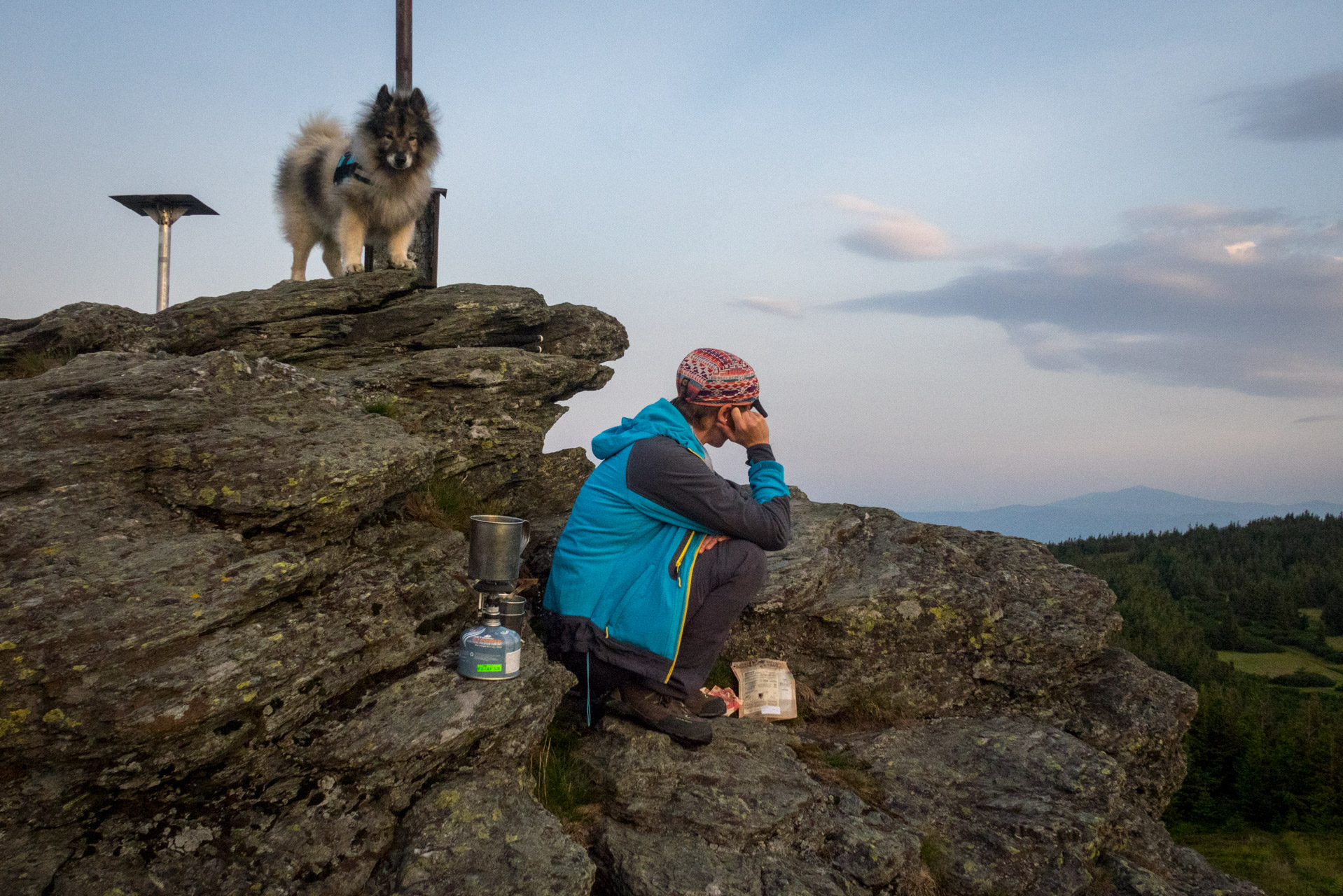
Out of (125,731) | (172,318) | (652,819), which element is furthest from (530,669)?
(172,318)

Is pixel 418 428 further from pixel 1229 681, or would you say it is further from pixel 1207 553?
pixel 1207 553

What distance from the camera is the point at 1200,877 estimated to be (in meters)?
6.17

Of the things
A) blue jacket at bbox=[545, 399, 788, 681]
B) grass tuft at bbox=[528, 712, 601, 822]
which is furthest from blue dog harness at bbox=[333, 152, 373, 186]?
grass tuft at bbox=[528, 712, 601, 822]

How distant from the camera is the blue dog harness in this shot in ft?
34.2

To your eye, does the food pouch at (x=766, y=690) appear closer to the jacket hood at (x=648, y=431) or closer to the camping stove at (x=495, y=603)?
the camping stove at (x=495, y=603)

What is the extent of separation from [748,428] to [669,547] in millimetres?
1028

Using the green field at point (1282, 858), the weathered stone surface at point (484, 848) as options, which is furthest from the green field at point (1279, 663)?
the weathered stone surface at point (484, 848)

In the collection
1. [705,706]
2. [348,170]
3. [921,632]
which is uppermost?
[348,170]

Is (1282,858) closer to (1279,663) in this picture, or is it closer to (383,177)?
(383,177)

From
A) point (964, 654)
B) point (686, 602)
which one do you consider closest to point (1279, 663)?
point (964, 654)

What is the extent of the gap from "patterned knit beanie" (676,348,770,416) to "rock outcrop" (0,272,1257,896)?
2.00m

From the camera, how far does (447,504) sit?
287 inches

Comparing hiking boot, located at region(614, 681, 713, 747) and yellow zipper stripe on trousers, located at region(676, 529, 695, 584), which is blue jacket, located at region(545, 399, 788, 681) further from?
hiking boot, located at region(614, 681, 713, 747)

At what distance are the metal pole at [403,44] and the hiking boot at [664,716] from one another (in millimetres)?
11655
